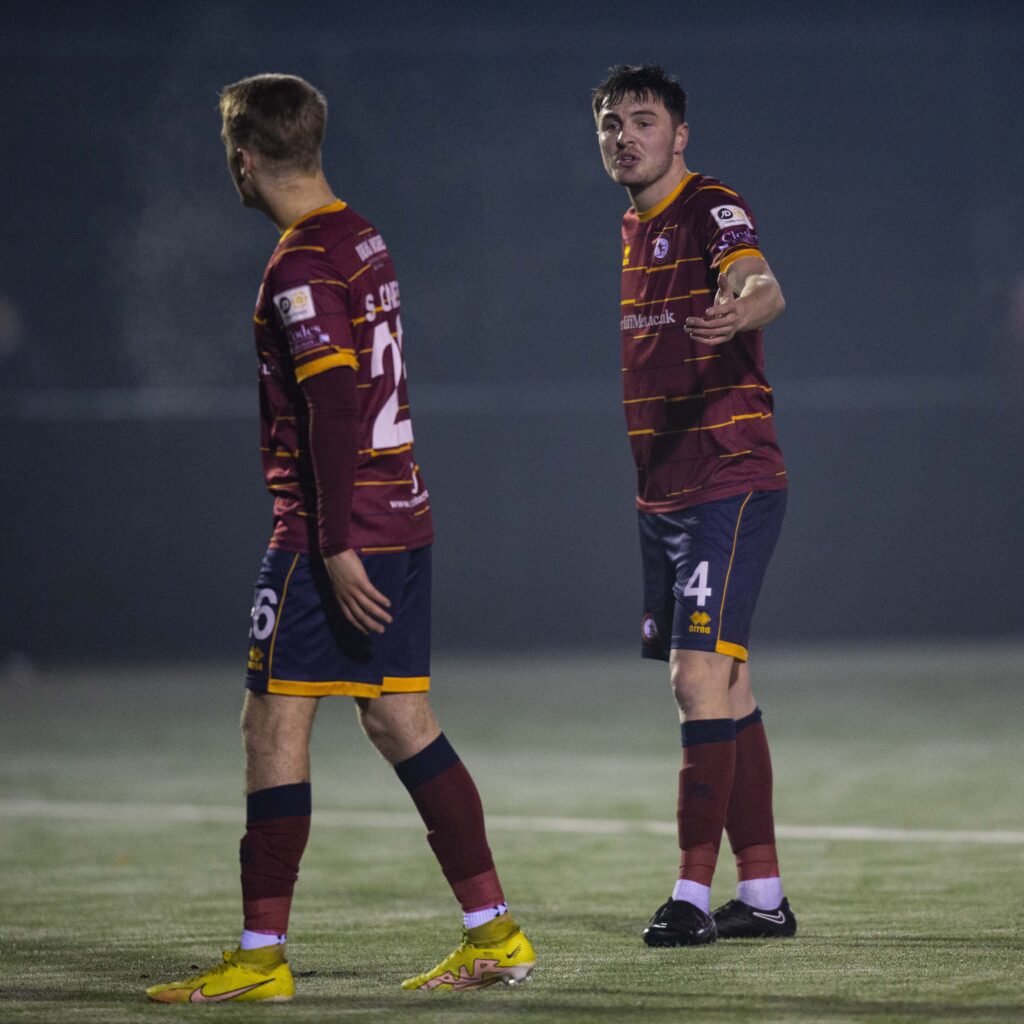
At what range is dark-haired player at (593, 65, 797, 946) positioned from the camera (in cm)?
445

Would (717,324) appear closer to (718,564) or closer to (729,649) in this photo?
(718,564)

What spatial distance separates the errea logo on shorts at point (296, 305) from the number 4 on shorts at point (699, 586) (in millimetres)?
1303

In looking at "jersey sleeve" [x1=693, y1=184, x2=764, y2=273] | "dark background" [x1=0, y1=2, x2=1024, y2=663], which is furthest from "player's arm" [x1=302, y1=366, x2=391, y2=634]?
"dark background" [x1=0, y1=2, x2=1024, y2=663]

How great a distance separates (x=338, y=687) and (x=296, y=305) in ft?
2.47

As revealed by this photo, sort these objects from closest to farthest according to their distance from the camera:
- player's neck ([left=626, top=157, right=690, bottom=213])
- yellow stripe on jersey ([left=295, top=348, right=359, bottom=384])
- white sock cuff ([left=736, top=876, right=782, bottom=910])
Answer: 1. yellow stripe on jersey ([left=295, top=348, right=359, bottom=384])
2. white sock cuff ([left=736, top=876, right=782, bottom=910])
3. player's neck ([left=626, top=157, right=690, bottom=213])

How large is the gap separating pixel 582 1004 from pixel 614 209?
45.4ft

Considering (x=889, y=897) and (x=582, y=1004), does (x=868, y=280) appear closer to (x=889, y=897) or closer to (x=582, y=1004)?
(x=889, y=897)

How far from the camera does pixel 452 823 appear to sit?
383 cm

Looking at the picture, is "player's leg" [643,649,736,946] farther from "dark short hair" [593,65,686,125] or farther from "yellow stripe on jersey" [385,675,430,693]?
"dark short hair" [593,65,686,125]

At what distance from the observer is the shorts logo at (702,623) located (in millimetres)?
4441

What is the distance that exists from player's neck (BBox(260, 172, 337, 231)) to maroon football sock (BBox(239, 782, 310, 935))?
1.14 m

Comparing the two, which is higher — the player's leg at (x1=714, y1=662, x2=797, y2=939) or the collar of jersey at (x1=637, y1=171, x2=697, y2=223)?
the collar of jersey at (x1=637, y1=171, x2=697, y2=223)

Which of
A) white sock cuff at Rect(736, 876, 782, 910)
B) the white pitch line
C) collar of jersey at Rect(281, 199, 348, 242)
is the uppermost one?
collar of jersey at Rect(281, 199, 348, 242)

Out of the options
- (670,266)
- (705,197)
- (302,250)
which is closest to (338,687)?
(302,250)
